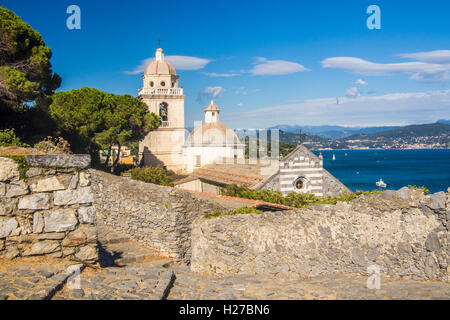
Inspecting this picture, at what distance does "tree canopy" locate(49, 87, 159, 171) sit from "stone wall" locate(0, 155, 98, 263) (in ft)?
53.4

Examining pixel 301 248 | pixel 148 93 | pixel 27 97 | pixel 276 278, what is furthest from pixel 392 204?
pixel 148 93

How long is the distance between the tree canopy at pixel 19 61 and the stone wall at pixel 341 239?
1071cm

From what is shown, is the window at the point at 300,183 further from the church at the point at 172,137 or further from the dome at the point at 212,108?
the dome at the point at 212,108

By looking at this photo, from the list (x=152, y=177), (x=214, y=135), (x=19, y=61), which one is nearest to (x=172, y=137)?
(x=214, y=135)

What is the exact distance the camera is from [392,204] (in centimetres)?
694

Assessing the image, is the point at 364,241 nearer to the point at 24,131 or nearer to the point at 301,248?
the point at 301,248

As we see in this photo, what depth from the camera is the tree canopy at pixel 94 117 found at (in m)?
22.3

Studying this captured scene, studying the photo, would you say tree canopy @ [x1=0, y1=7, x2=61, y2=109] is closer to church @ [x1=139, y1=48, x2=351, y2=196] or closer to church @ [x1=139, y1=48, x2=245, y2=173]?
church @ [x1=139, y1=48, x2=351, y2=196]

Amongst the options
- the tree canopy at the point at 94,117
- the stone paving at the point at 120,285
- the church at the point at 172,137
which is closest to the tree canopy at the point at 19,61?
the tree canopy at the point at 94,117

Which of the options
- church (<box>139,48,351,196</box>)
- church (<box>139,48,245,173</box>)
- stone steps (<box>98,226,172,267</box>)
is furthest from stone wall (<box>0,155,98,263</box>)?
church (<box>139,48,245,173</box>)

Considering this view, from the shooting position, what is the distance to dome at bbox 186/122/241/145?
4288cm

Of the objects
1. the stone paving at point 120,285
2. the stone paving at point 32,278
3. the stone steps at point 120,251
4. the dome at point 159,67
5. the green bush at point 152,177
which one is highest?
the dome at point 159,67

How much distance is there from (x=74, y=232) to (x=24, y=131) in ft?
46.2

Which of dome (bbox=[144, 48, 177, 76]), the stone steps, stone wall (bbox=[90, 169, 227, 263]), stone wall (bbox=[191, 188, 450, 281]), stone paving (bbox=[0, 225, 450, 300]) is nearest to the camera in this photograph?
stone paving (bbox=[0, 225, 450, 300])
